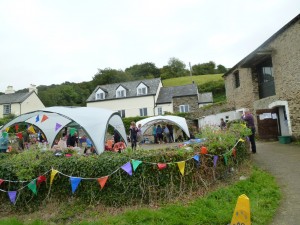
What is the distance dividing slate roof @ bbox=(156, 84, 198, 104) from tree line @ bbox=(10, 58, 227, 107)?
24.9 metres

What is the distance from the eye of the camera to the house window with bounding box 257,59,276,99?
1617 centimetres

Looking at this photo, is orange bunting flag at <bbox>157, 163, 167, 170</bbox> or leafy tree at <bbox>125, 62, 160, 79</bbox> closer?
orange bunting flag at <bbox>157, 163, 167, 170</bbox>

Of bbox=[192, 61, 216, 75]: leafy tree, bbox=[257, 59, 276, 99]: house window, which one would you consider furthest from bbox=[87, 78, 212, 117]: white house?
bbox=[192, 61, 216, 75]: leafy tree

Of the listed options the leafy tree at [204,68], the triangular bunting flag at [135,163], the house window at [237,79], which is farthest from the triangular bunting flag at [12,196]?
the leafy tree at [204,68]

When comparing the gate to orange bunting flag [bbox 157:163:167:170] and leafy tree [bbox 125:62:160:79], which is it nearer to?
orange bunting flag [bbox 157:163:167:170]

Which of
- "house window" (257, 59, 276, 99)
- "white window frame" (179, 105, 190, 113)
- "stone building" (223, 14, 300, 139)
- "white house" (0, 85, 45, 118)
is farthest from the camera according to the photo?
"white house" (0, 85, 45, 118)

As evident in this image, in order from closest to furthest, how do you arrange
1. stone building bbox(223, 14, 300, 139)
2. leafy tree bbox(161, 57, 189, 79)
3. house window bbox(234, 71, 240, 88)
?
stone building bbox(223, 14, 300, 139) < house window bbox(234, 71, 240, 88) < leafy tree bbox(161, 57, 189, 79)

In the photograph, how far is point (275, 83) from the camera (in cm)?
1518

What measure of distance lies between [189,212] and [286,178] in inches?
137

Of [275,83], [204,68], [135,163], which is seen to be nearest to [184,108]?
[275,83]

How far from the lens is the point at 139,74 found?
71.6m

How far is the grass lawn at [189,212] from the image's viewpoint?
15.4 ft

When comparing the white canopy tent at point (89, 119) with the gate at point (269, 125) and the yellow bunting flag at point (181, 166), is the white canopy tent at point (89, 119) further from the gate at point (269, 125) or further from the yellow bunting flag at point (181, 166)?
the gate at point (269, 125)

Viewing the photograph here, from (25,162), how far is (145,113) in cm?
2854
